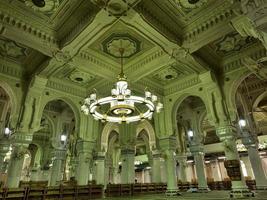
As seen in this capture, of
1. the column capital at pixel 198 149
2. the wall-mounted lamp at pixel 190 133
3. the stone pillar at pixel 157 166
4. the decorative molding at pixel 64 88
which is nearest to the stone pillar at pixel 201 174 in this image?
the column capital at pixel 198 149

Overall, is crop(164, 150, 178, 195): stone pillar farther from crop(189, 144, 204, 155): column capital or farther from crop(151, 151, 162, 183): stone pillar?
crop(151, 151, 162, 183): stone pillar

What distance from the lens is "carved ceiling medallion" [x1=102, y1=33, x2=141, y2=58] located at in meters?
7.32

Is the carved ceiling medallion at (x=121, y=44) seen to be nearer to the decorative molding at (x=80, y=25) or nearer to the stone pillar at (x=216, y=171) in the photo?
the decorative molding at (x=80, y=25)

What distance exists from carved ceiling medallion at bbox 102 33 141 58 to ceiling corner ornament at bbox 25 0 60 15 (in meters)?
2.06

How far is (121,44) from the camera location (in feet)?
25.0

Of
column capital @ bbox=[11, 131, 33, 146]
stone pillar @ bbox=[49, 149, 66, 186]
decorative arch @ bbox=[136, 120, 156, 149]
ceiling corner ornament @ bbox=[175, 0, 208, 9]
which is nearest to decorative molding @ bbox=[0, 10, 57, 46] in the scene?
column capital @ bbox=[11, 131, 33, 146]

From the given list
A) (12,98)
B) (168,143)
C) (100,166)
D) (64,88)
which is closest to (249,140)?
(168,143)

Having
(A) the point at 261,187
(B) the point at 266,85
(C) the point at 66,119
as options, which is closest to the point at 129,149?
(C) the point at 66,119

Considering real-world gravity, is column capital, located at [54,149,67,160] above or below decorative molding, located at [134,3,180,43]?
below

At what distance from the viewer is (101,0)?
5066mm

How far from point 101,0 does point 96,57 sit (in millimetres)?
3232

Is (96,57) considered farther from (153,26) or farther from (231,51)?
(231,51)

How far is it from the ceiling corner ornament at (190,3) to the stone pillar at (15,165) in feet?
23.2

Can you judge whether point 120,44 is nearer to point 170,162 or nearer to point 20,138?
point 20,138
